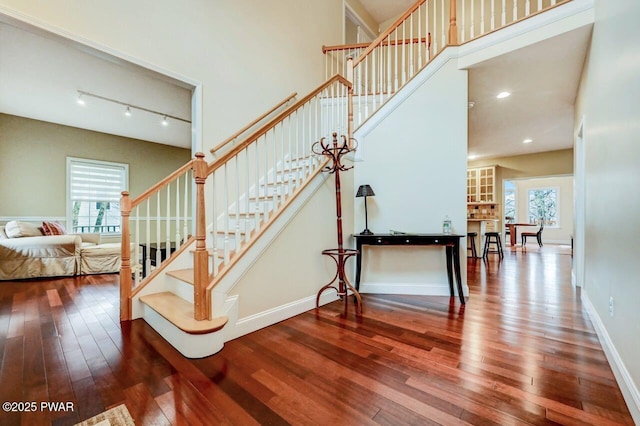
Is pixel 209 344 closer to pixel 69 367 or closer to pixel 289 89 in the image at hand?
pixel 69 367

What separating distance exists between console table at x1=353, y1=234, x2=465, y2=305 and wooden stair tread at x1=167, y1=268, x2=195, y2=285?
5.52ft

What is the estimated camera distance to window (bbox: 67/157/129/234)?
19.0 ft

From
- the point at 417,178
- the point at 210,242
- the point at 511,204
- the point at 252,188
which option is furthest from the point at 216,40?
the point at 511,204

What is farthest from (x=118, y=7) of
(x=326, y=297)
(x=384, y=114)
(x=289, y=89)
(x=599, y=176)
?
(x=599, y=176)

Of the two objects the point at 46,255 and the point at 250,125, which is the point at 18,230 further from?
the point at 250,125

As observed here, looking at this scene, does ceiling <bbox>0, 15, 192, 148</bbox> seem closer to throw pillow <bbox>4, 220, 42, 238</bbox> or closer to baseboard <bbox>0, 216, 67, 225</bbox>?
baseboard <bbox>0, 216, 67, 225</bbox>

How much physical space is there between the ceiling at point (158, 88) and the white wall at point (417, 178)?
0.64 meters

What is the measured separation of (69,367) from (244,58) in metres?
3.65

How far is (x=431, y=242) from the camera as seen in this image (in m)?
3.06

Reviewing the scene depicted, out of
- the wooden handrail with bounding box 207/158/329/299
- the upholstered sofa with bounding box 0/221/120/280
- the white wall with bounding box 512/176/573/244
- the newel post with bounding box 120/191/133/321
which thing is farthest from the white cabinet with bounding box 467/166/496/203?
the upholstered sofa with bounding box 0/221/120/280

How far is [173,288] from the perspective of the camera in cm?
268

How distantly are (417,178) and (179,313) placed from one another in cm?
289

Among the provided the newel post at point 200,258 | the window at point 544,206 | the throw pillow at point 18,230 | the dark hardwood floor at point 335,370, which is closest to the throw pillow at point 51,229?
the throw pillow at point 18,230

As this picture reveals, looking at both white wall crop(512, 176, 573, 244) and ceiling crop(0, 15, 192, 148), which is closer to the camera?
ceiling crop(0, 15, 192, 148)
